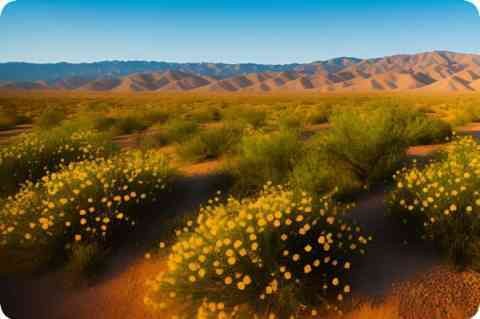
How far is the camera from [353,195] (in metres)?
6.62

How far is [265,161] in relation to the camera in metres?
7.65

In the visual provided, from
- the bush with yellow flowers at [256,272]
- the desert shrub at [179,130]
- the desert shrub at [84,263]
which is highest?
the desert shrub at [179,130]

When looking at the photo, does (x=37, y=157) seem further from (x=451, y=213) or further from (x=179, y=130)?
(x=451, y=213)

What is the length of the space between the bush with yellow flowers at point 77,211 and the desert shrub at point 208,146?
3.88m

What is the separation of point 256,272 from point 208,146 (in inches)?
283

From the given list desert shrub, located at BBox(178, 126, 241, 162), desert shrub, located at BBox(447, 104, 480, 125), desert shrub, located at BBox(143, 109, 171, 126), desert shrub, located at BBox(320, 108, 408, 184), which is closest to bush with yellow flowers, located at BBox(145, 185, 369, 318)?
desert shrub, located at BBox(320, 108, 408, 184)

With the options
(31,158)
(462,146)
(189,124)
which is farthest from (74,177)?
(189,124)

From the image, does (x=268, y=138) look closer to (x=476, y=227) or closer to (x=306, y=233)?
(x=306, y=233)

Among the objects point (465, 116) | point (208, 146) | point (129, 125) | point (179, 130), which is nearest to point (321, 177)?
point (208, 146)

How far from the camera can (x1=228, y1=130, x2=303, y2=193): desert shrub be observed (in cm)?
720

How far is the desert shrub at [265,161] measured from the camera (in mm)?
7203

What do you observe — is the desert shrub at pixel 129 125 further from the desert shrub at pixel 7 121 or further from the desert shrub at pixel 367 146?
the desert shrub at pixel 367 146

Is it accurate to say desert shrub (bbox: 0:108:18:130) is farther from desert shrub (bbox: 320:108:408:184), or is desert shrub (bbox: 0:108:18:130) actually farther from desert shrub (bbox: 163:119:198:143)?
desert shrub (bbox: 320:108:408:184)

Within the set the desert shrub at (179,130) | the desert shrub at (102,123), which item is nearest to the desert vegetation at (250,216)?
the desert shrub at (179,130)
